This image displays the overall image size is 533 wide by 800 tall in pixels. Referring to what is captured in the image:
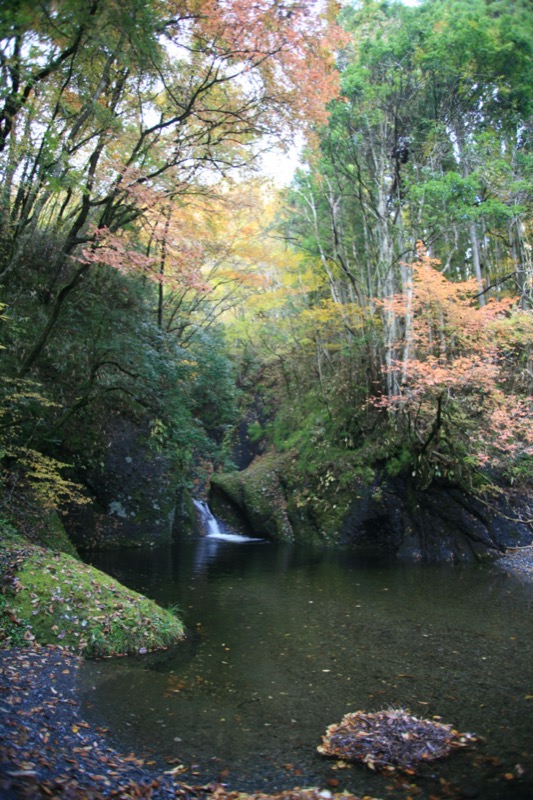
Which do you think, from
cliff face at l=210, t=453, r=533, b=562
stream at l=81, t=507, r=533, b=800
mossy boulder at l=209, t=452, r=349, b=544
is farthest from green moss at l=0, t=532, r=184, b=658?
mossy boulder at l=209, t=452, r=349, b=544

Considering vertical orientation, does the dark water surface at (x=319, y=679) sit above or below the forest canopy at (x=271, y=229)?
below

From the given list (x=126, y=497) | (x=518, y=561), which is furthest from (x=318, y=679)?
(x=126, y=497)

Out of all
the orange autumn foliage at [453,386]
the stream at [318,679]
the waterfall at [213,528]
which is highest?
the orange autumn foliage at [453,386]

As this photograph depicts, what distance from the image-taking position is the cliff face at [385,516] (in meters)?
13.9

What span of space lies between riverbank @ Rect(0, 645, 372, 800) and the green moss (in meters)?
1.06

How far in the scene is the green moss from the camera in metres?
6.49

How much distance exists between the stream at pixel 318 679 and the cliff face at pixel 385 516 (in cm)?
281

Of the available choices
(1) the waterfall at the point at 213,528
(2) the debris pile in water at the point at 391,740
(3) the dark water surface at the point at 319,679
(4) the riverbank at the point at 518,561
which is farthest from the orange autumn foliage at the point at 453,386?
(2) the debris pile in water at the point at 391,740

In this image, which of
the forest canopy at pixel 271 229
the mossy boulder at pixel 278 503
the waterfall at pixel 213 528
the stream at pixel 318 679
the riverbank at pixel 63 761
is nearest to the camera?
the riverbank at pixel 63 761

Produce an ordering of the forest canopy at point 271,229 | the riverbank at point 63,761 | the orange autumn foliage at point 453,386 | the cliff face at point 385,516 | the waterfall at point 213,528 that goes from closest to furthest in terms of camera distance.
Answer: the riverbank at point 63,761, the forest canopy at point 271,229, the orange autumn foliage at point 453,386, the cliff face at point 385,516, the waterfall at point 213,528

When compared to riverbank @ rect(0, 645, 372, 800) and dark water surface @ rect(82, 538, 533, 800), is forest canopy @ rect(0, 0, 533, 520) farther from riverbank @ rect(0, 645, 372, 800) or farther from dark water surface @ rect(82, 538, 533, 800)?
riverbank @ rect(0, 645, 372, 800)

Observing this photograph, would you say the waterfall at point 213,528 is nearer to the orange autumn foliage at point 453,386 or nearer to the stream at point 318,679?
the orange autumn foliage at point 453,386

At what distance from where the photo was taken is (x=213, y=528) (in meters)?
20.2

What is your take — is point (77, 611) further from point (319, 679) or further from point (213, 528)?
point (213, 528)
